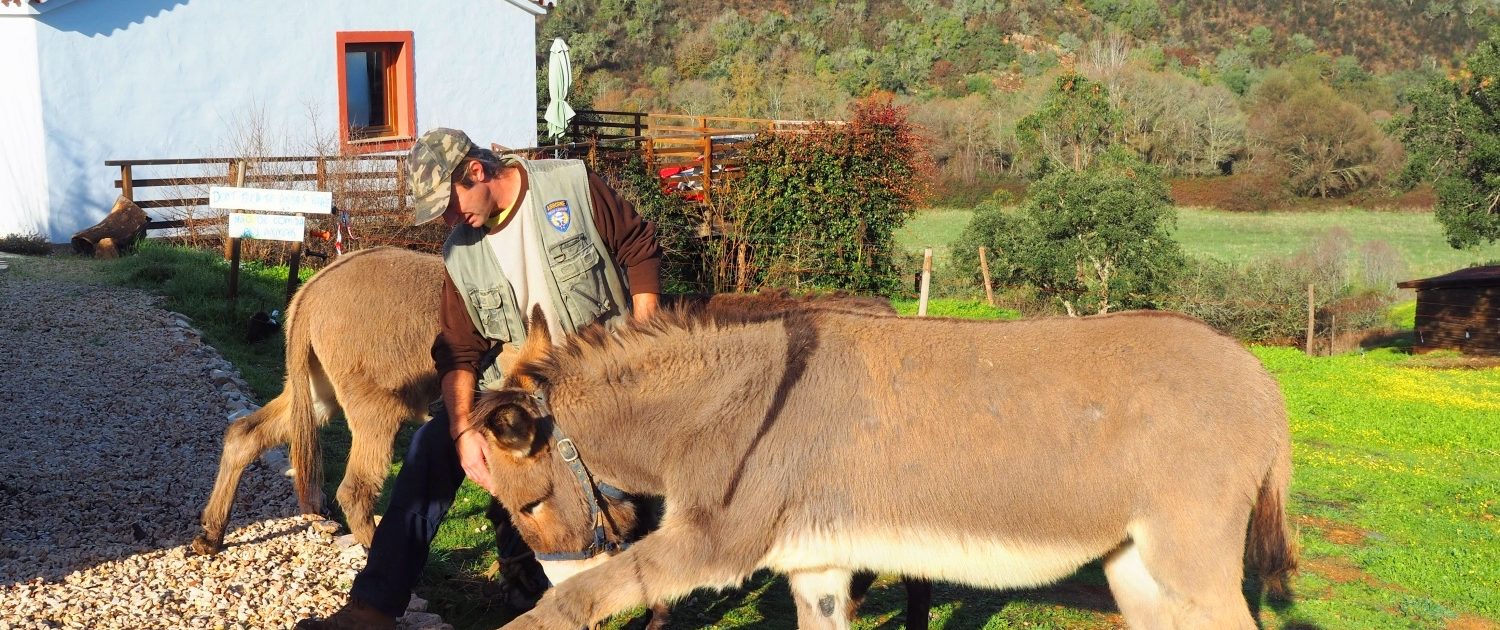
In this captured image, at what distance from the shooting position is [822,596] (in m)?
3.69

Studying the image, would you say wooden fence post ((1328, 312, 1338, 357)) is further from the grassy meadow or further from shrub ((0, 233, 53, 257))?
shrub ((0, 233, 53, 257))

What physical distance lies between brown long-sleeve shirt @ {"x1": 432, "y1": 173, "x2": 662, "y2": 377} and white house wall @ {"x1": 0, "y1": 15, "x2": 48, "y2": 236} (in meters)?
15.6

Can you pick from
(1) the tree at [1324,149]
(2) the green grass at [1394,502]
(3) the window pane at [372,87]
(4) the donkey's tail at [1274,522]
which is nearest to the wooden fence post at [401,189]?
(3) the window pane at [372,87]

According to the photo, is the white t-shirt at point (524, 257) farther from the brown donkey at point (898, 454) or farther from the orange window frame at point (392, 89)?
the orange window frame at point (392, 89)

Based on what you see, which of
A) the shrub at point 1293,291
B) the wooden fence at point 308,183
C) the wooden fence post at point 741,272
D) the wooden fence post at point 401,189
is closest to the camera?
the wooden fence at point 308,183

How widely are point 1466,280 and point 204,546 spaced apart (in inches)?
1146

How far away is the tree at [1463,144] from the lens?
28.4 metres

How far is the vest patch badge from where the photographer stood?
4.12 meters

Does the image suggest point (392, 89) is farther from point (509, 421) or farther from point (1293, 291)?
point (1293, 291)

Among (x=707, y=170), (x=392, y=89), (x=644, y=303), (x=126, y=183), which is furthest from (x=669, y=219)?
(x=644, y=303)

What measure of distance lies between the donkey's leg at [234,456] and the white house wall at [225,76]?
13759 mm

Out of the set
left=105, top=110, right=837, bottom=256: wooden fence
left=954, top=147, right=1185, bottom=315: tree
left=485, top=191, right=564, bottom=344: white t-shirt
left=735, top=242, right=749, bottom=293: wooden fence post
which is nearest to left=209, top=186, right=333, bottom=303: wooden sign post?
left=105, top=110, right=837, bottom=256: wooden fence

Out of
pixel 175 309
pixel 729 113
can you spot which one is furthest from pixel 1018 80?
pixel 175 309

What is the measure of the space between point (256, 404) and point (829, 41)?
77443mm
